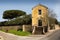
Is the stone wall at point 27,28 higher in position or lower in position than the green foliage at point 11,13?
lower

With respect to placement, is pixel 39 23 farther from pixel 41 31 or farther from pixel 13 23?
pixel 13 23

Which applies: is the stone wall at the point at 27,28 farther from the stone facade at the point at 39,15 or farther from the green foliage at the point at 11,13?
the green foliage at the point at 11,13

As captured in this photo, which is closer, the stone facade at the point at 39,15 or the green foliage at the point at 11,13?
the stone facade at the point at 39,15

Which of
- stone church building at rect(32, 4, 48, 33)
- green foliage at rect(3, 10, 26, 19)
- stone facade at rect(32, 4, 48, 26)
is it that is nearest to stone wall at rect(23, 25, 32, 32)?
stone church building at rect(32, 4, 48, 33)

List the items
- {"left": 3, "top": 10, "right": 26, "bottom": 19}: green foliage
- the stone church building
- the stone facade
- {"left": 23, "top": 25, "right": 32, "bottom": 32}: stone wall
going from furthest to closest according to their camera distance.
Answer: {"left": 3, "top": 10, "right": 26, "bottom": 19}: green foliage → the stone facade → the stone church building → {"left": 23, "top": 25, "right": 32, "bottom": 32}: stone wall

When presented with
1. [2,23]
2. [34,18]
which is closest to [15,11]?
[2,23]

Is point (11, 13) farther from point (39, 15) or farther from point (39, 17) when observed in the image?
point (39, 17)

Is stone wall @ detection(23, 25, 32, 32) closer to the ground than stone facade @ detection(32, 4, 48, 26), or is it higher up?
closer to the ground

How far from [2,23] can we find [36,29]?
30.7 ft

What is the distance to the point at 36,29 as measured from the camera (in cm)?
4281

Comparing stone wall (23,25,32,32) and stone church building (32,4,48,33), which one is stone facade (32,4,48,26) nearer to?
stone church building (32,4,48,33)

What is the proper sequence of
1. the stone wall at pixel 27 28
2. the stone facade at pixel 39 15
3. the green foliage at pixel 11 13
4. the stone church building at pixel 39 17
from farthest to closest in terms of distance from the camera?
the green foliage at pixel 11 13 < the stone facade at pixel 39 15 < the stone church building at pixel 39 17 < the stone wall at pixel 27 28

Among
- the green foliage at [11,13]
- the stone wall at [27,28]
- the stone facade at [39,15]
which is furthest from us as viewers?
the green foliage at [11,13]

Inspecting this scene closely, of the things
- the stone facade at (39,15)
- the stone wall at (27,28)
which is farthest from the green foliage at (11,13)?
the stone wall at (27,28)
